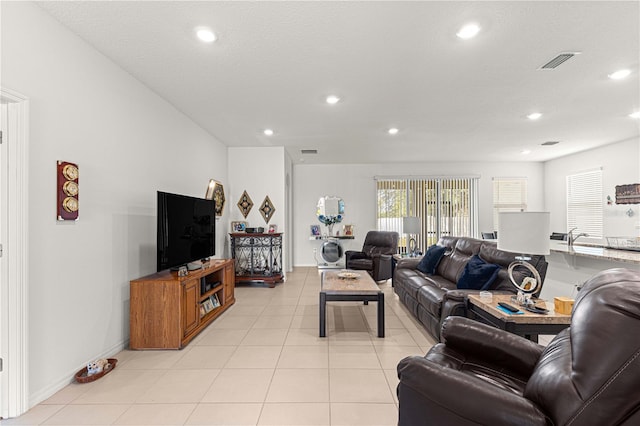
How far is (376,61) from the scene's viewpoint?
2842mm

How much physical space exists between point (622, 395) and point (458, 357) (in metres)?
0.95

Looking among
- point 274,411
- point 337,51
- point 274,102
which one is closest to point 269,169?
point 274,102

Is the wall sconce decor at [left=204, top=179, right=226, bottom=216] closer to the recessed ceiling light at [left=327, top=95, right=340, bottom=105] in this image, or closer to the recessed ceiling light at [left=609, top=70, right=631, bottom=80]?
the recessed ceiling light at [left=327, top=95, right=340, bottom=105]

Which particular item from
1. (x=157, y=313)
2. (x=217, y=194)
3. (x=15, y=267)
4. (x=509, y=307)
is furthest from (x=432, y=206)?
(x=15, y=267)

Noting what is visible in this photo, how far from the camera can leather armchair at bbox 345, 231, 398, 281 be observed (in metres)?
5.90

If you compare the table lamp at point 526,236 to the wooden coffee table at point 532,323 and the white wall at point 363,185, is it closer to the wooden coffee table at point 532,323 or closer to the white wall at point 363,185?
the wooden coffee table at point 532,323

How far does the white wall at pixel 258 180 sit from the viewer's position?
6.14m

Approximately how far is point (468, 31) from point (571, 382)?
2.38 m

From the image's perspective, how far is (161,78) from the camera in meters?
3.19

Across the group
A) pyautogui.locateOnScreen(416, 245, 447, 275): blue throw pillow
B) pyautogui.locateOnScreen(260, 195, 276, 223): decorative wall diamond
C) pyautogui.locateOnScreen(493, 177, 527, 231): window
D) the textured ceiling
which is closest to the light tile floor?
pyautogui.locateOnScreen(416, 245, 447, 275): blue throw pillow

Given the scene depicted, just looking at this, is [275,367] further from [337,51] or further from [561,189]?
[561,189]

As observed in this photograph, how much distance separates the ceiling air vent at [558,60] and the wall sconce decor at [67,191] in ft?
13.7

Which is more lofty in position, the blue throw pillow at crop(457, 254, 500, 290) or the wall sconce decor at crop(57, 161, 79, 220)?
the wall sconce decor at crop(57, 161, 79, 220)

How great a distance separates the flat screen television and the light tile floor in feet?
2.90
